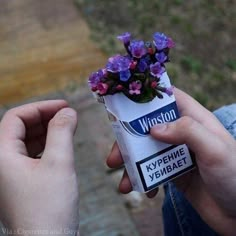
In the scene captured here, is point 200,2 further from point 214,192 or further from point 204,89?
point 214,192

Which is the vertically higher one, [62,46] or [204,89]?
[62,46]

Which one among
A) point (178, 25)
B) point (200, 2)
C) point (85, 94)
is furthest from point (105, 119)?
point (200, 2)

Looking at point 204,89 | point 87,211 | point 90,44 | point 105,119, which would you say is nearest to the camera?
point 87,211

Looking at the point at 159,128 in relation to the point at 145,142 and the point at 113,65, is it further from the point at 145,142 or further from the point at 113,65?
the point at 113,65

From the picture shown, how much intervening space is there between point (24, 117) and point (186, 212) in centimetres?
49

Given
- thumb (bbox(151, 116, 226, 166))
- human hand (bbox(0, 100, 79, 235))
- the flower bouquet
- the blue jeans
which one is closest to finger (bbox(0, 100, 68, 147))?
human hand (bbox(0, 100, 79, 235))

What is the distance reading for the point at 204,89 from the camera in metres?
2.51

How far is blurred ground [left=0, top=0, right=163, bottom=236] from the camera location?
76.1 inches

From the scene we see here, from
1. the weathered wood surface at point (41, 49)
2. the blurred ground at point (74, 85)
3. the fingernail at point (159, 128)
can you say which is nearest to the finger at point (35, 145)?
the fingernail at point (159, 128)

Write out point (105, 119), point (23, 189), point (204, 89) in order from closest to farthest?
point (23, 189)
point (105, 119)
point (204, 89)

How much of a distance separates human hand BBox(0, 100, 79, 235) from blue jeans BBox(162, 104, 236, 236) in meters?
0.40

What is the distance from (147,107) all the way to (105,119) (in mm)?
1218

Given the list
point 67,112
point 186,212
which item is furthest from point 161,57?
point 186,212

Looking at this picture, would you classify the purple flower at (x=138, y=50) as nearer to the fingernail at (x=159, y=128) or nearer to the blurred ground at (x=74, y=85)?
the fingernail at (x=159, y=128)
